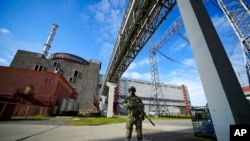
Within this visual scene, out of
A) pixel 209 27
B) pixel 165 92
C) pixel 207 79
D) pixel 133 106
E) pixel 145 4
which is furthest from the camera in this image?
Result: pixel 165 92

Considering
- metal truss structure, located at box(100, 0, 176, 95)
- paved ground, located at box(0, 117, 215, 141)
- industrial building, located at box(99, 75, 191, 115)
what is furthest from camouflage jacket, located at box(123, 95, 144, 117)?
industrial building, located at box(99, 75, 191, 115)

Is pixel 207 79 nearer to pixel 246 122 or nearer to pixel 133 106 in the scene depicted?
pixel 246 122

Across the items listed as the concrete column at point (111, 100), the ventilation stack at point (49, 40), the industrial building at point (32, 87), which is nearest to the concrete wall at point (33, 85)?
the industrial building at point (32, 87)

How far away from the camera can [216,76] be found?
7.52 ft

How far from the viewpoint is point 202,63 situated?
2598mm

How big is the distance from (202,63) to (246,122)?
1174 mm

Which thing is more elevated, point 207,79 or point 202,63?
point 202,63

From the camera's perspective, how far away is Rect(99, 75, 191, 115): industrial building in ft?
129

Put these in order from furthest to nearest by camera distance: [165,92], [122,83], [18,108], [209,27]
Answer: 1. [165,92]
2. [122,83]
3. [18,108]
4. [209,27]

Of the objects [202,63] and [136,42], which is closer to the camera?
[202,63]

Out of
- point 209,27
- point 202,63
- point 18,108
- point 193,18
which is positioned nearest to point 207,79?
point 202,63

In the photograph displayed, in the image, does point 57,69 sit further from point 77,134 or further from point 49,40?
point 77,134

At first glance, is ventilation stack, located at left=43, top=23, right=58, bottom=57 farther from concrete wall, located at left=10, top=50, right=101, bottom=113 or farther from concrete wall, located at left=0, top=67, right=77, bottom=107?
concrete wall, located at left=0, top=67, right=77, bottom=107

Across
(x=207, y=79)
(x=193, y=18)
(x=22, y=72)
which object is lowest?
(x=207, y=79)
